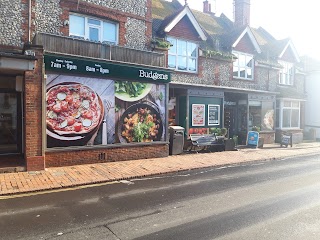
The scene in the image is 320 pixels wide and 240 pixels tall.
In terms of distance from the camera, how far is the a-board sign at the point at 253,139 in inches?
662

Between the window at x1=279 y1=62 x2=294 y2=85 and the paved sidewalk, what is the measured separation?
11.5 meters

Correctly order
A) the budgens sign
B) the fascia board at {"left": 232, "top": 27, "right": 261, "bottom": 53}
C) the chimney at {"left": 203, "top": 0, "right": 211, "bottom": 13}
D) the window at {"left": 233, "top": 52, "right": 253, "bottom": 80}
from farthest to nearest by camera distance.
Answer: the chimney at {"left": 203, "top": 0, "right": 211, "bottom": 13}, the window at {"left": 233, "top": 52, "right": 253, "bottom": 80}, the fascia board at {"left": 232, "top": 27, "right": 261, "bottom": 53}, the budgens sign

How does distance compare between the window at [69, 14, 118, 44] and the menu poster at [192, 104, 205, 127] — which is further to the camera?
the menu poster at [192, 104, 205, 127]

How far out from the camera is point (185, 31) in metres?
16.0

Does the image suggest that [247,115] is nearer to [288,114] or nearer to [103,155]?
[288,114]

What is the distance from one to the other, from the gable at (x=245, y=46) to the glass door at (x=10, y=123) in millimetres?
14091

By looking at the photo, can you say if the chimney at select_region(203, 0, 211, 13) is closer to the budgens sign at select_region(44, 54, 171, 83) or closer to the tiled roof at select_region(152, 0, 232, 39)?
the tiled roof at select_region(152, 0, 232, 39)

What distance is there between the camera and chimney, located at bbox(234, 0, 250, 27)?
21914mm

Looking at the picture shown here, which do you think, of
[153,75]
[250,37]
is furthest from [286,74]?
[153,75]

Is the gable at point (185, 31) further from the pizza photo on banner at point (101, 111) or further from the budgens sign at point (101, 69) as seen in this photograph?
the pizza photo on banner at point (101, 111)

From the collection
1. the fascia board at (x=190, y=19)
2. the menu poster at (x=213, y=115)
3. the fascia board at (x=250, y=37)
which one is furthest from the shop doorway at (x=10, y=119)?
the fascia board at (x=250, y=37)

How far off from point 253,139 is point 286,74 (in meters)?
9.03

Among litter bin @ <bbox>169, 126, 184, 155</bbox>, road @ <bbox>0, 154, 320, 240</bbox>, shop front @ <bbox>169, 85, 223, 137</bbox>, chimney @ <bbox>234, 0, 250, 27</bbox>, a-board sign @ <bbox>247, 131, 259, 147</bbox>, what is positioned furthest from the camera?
chimney @ <bbox>234, 0, 250, 27</bbox>

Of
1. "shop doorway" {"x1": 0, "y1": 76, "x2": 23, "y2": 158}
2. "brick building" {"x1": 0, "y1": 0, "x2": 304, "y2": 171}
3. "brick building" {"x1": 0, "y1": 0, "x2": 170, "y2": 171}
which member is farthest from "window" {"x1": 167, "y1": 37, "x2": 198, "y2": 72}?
"shop doorway" {"x1": 0, "y1": 76, "x2": 23, "y2": 158}
